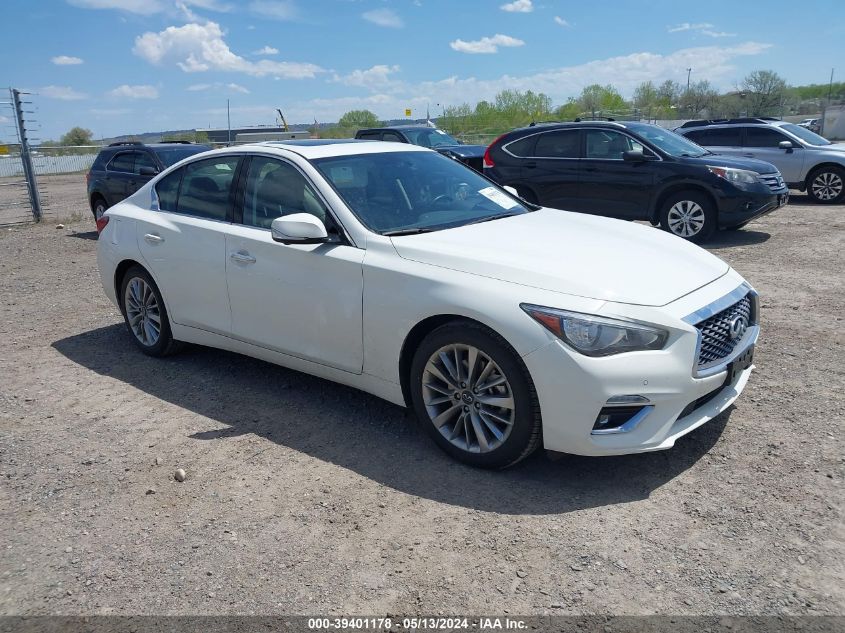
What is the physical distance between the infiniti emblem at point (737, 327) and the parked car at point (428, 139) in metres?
13.0

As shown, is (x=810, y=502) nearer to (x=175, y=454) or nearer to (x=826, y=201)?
(x=175, y=454)

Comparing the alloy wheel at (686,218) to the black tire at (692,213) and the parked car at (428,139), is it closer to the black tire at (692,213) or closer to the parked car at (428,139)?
the black tire at (692,213)

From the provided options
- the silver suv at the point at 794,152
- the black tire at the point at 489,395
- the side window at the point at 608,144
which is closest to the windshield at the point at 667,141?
the side window at the point at 608,144

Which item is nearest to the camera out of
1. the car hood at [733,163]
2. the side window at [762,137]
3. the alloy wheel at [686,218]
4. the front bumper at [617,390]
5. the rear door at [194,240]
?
the front bumper at [617,390]

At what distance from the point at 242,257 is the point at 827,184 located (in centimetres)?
1355

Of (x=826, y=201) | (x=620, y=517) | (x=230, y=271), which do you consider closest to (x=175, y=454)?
(x=230, y=271)

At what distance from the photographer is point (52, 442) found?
177 inches

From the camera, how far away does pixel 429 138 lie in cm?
1817

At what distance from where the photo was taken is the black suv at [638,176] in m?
10.3

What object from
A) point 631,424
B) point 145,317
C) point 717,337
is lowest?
point 145,317

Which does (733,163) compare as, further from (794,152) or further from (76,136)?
(76,136)

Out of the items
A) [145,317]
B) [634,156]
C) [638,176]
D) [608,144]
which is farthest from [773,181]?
[145,317]

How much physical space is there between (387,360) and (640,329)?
1.41 m

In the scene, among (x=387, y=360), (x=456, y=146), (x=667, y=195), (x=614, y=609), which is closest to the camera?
(x=614, y=609)
